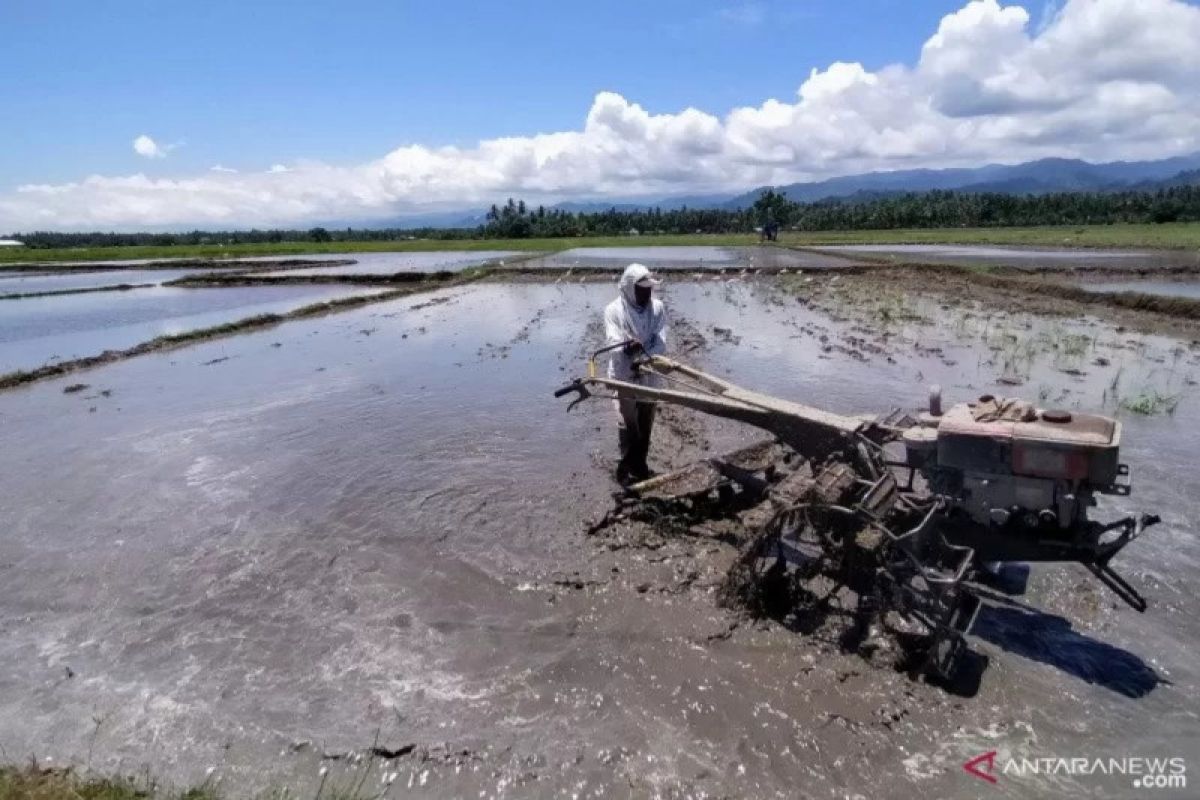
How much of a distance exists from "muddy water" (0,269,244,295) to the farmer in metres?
38.4

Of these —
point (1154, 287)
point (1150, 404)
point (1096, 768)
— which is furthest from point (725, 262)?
point (1096, 768)

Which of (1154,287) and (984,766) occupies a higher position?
(1154,287)

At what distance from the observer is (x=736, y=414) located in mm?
5062

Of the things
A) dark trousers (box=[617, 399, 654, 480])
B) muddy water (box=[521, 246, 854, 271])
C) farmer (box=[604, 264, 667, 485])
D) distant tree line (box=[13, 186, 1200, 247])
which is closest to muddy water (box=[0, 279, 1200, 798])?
dark trousers (box=[617, 399, 654, 480])

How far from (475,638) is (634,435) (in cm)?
281

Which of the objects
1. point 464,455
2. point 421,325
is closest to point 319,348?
point 421,325

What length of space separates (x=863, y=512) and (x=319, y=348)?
15066 mm

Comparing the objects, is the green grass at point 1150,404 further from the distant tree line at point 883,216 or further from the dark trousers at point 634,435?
the distant tree line at point 883,216

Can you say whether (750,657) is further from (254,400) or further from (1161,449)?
(254,400)

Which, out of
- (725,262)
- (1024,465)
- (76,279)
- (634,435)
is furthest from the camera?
(76,279)

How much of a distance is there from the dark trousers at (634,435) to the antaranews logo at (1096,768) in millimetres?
3920

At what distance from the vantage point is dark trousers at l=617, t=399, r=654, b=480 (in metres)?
6.60

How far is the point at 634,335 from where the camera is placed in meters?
6.48

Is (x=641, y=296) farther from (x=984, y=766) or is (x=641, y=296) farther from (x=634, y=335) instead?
(x=984, y=766)
